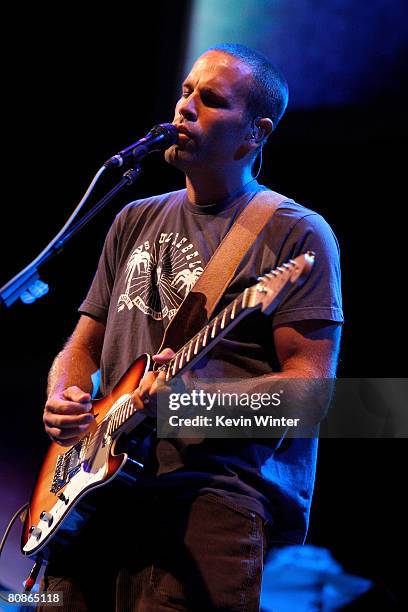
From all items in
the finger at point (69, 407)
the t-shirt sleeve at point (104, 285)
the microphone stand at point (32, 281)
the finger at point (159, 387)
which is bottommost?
the finger at point (69, 407)

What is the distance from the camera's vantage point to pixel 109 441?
6.63ft

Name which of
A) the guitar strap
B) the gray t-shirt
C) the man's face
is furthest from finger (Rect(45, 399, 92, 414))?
the man's face

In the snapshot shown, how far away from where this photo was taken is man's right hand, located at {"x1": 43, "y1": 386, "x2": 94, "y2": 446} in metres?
2.22

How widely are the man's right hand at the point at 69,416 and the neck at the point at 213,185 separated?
2.70ft

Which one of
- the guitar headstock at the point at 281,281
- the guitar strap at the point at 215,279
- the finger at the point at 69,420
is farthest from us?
the finger at the point at 69,420

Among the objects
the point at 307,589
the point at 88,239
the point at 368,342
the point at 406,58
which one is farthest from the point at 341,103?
the point at 307,589

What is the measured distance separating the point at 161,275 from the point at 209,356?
0.41m

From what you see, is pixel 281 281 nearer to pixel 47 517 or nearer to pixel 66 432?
pixel 66 432

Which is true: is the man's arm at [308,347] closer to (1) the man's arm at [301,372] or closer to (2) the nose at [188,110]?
(1) the man's arm at [301,372]

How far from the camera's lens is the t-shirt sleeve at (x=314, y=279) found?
2033 millimetres

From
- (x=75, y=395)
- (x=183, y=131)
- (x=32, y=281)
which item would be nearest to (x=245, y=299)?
(x=32, y=281)

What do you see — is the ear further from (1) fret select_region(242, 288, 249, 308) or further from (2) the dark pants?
(2) the dark pants

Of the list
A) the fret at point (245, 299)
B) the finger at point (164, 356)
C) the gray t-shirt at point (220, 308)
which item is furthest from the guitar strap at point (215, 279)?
the fret at point (245, 299)

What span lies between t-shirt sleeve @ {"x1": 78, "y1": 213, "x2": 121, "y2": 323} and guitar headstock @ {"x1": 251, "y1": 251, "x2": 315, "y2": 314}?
3.59 ft
